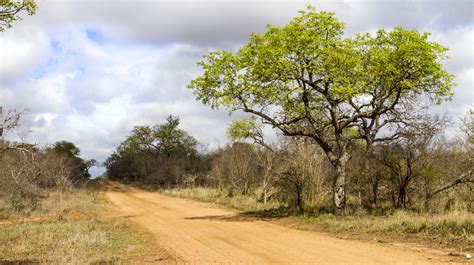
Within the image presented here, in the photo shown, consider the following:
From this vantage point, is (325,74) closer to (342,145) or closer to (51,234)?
(342,145)

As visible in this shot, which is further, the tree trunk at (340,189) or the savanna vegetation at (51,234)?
the tree trunk at (340,189)

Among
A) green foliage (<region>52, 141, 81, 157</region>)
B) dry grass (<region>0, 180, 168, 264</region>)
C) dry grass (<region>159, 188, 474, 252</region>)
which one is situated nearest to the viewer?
dry grass (<region>0, 180, 168, 264</region>)

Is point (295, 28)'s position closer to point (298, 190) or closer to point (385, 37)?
point (385, 37)

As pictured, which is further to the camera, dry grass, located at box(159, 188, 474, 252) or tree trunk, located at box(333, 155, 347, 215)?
tree trunk, located at box(333, 155, 347, 215)

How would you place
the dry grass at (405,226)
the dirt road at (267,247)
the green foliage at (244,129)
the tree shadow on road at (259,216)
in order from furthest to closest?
the green foliage at (244,129), the tree shadow on road at (259,216), the dry grass at (405,226), the dirt road at (267,247)

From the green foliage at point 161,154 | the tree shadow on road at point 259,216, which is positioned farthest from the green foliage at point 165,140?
the tree shadow on road at point 259,216

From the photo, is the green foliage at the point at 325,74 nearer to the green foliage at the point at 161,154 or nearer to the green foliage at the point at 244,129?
the green foliage at the point at 244,129

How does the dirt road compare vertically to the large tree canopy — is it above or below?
below

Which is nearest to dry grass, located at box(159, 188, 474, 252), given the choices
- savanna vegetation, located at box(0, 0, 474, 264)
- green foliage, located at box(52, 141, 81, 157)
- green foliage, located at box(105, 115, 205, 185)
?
savanna vegetation, located at box(0, 0, 474, 264)

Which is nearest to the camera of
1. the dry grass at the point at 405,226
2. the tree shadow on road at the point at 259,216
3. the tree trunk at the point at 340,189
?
the dry grass at the point at 405,226

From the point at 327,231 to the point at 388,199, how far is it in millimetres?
6149

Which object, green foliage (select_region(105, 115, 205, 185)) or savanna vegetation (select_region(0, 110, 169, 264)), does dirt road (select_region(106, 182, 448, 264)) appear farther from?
green foliage (select_region(105, 115, 205, 185))

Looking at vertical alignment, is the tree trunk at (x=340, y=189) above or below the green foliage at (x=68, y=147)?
below

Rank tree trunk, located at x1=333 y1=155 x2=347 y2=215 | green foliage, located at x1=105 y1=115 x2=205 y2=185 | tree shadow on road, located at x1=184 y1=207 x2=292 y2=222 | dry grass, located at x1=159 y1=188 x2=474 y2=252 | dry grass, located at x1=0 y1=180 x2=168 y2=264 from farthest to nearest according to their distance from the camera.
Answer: green foliage, located at x1=105 y1=115 x2=205 y2=185, tree shadow on road, located at x1=184 y1=207 x2=292 y2=222, tree trunk, located at x1=333 y1=155 x2=347 y2=215, dry grass, located at x1=159 y1=188 x2=474 y2=252, dry grass, located at x1=0 y1=180 x2=168 y2=264
